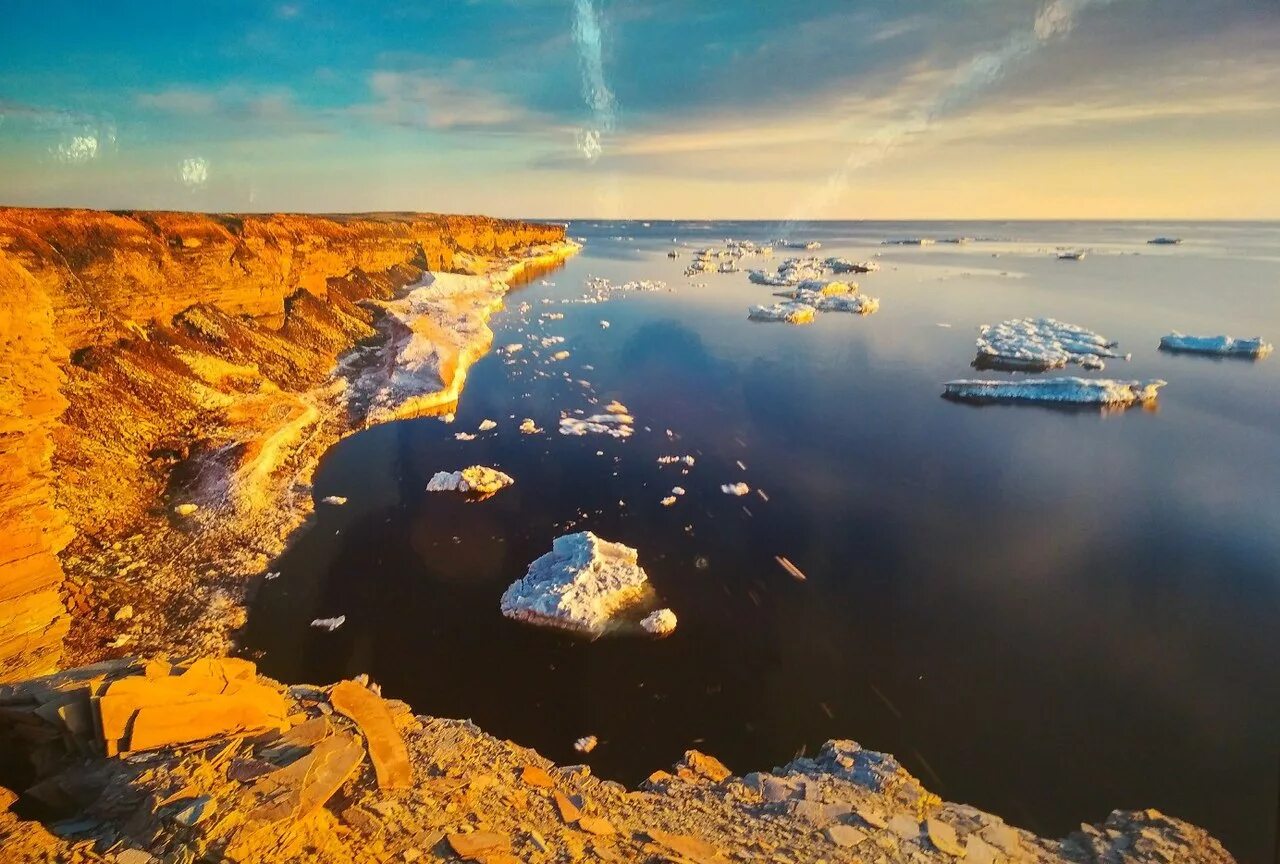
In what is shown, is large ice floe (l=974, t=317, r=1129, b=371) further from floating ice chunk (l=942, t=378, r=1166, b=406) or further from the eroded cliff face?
the eroded cliff face

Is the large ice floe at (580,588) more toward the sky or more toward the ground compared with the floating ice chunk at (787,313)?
more toward the ground

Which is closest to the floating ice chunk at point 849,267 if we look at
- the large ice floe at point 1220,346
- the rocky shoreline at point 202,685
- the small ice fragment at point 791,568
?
the large ice floe at point 1220,346

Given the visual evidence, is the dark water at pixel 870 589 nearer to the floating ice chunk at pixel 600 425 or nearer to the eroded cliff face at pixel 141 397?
the floating ice chunk at pixel 600 425

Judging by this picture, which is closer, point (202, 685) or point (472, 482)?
point (202, 685)

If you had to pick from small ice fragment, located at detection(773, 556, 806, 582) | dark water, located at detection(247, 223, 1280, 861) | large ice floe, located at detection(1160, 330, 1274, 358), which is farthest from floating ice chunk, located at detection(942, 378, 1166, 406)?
small ice fragment, located at detection(773, 556, 806, 582)

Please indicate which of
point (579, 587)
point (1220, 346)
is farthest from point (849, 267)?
point (579, 587)

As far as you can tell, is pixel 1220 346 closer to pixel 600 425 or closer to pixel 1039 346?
pixel 1039 346
